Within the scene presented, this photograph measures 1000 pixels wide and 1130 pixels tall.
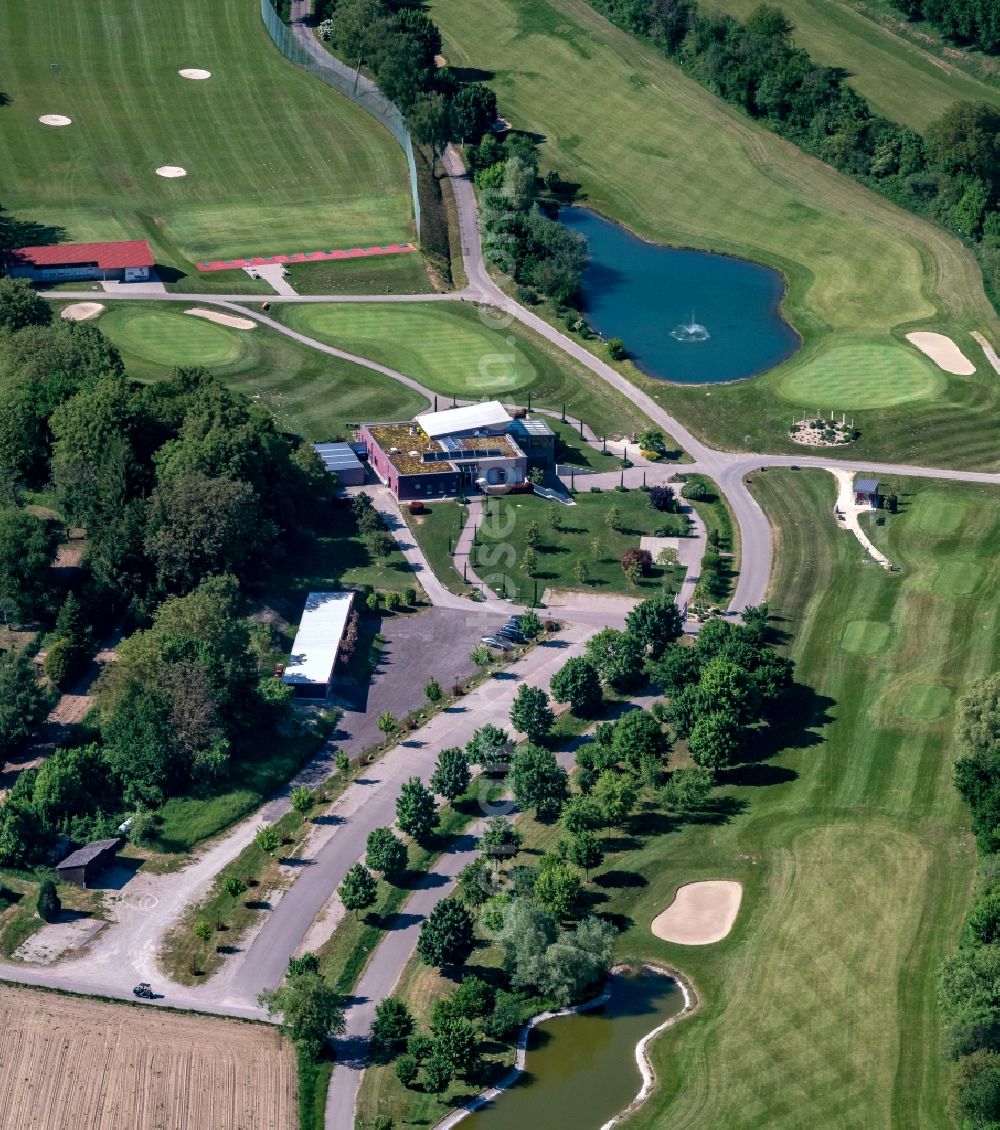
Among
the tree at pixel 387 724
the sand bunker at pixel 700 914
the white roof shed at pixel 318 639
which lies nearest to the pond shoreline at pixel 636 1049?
the sand bunker at pixel 700 914

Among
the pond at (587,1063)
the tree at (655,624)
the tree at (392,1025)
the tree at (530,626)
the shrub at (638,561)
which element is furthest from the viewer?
the shrub at (638,561)

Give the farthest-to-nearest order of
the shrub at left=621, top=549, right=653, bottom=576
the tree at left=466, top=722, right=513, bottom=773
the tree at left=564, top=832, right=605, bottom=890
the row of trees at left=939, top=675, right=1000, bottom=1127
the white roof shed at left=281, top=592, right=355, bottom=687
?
the shrub at left=621, top=549, right=653, bottom=576
the white roof shed at left=281, top=592, right=355, bottom=687
the tree at left=466, top=722, right=513, bottom=773
the tree at left=564, top=832, right=605, bottom=890
the row of trees at left=939, top=675, right=1000, bottom=1127

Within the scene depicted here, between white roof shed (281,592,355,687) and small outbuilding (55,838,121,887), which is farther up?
white roof shed (281,592,355,687)

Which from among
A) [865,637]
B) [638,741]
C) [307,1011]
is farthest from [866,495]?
[307,1011]

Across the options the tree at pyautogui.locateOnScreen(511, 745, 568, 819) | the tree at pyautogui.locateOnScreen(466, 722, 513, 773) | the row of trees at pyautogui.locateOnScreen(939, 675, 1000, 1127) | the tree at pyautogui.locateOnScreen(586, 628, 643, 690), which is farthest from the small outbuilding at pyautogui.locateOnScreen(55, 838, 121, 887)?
the row of trees at pyautogui.locateOnScreen(939, 675, 1000, 1127)

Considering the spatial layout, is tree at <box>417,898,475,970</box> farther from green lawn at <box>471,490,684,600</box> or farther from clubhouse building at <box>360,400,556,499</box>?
clubhouse building at <box>360,400,556,499</box>

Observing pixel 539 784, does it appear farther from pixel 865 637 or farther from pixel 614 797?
pixel 865 637

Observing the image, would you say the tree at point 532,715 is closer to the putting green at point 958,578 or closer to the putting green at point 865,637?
the putting green at point 865,637
